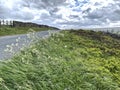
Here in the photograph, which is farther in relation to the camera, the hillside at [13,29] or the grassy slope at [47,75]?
the hillside at [13,29]

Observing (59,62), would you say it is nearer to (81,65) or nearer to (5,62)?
(81,65)

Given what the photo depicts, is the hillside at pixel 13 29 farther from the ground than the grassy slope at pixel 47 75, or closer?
closer

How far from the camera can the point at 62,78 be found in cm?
1115

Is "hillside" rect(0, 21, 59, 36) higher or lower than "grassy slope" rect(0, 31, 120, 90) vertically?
lower

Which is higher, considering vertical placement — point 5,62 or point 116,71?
point 5,62

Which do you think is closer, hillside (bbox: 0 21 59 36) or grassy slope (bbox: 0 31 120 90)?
grassy slope (bbox: 0 31 120 90)

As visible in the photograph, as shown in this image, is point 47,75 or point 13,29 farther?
point 13,29

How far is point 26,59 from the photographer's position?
12.0m

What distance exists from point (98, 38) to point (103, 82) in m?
16.6

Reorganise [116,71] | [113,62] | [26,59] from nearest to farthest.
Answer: [26,59] < [116,71] < [113,62]

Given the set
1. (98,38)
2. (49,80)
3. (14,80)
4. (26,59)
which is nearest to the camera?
(14,80)

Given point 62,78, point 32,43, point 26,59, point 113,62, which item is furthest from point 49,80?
point 113,62

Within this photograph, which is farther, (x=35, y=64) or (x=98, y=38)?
(x=98, y=38)

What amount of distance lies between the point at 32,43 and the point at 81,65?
3.03 m
